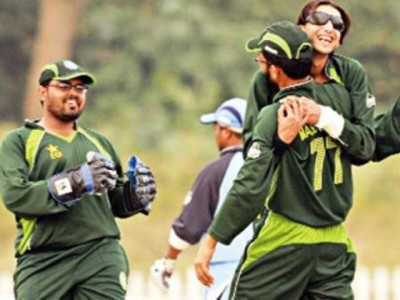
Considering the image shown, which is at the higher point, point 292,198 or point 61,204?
point 292,198

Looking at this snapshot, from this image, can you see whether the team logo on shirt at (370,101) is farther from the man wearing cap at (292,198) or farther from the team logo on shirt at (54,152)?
the team logo on shirt at (54,152)

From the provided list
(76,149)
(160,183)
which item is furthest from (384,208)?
(76,149)

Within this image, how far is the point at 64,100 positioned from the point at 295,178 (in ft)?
5.73

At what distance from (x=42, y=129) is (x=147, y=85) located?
18556 millimetres

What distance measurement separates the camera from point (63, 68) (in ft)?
32.1

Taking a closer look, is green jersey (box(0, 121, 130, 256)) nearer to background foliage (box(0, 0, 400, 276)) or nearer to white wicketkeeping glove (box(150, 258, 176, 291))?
white wicketkeeping glove (box(150, 258, 176, 291))

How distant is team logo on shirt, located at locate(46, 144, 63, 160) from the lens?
9656 millimetres

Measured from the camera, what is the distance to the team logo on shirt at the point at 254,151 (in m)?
8.54

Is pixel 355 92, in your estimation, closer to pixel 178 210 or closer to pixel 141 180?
pixel 141 180

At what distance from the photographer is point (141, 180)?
978 cm

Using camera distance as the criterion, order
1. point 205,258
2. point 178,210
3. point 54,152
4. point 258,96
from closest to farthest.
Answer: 1. point 205,258
2. point 258,96
3. point 54,152
4. point 178,210

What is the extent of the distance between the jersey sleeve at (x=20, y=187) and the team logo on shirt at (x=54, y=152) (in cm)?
15

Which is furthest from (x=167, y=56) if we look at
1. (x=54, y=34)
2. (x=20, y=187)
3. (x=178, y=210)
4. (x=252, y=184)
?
(x=252, y=184)

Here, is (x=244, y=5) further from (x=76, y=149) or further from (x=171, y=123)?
(x=76, y=149)
